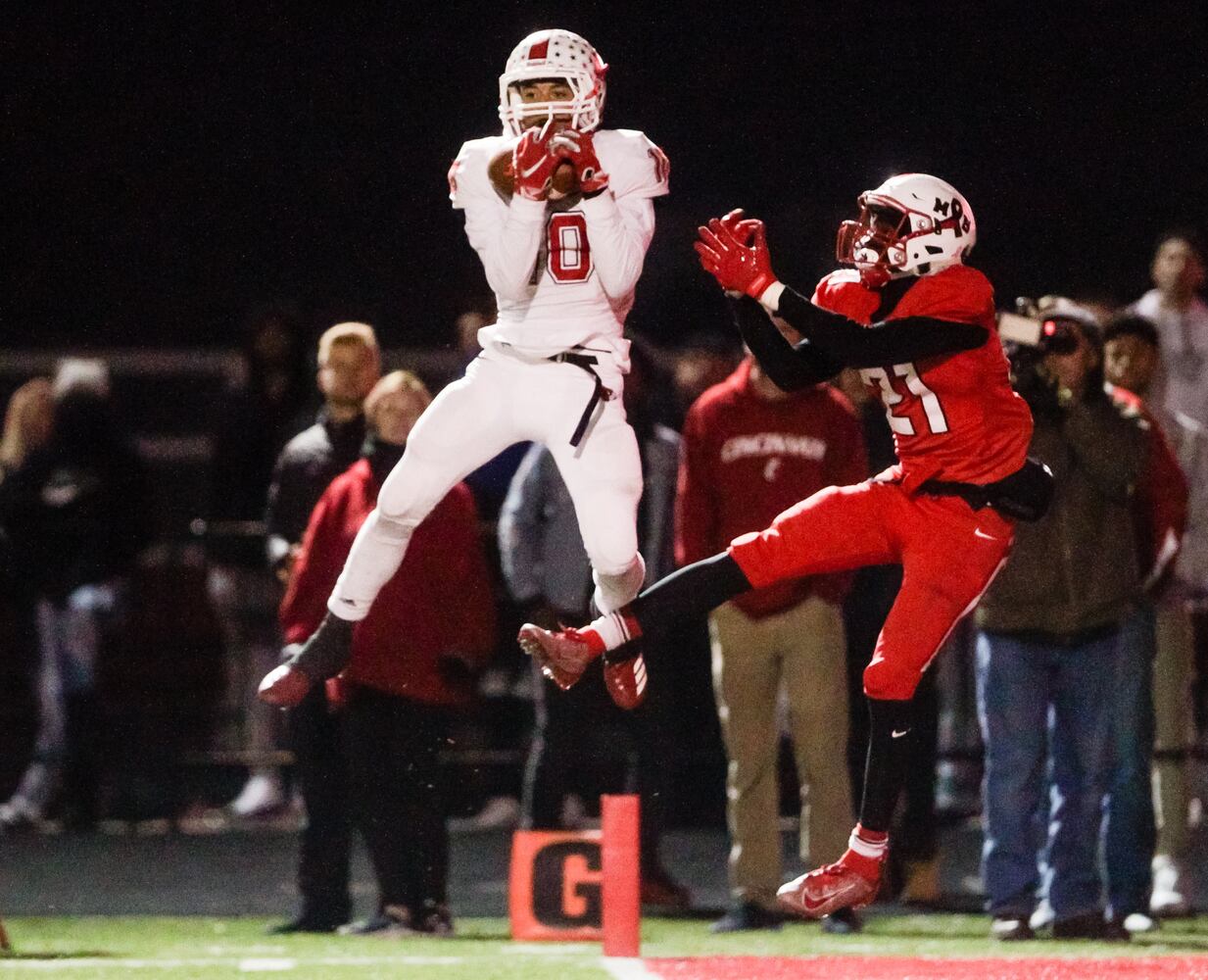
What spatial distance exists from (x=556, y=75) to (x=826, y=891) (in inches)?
85.4

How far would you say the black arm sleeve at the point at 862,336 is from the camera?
20.1 feet

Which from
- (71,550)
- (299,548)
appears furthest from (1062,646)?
(71,550)

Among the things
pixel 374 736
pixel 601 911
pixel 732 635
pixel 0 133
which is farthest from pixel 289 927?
pixel 0 133

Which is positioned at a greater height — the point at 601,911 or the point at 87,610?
the point at 87,610

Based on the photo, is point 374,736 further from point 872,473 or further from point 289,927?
point 872,473

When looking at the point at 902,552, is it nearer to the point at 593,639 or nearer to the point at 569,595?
the point at 593,639

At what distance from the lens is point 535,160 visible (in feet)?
19.6

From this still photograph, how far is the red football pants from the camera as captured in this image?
630 cm

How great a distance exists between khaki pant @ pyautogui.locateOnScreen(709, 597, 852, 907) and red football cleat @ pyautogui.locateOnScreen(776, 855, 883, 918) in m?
1.64

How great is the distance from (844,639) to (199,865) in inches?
110

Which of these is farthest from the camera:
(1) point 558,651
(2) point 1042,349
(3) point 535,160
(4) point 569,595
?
(4) point 569,595

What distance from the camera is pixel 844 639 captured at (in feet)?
26.9

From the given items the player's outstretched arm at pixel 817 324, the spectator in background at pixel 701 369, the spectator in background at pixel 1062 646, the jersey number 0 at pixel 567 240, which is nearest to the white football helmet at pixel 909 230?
the player's outstretched arm at pixel 817 324

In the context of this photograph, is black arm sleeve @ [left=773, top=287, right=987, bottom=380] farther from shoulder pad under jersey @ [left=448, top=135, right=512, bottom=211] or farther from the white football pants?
shoulder pad under jersey @ [left=448, top=135, right=512, bottom=211]
